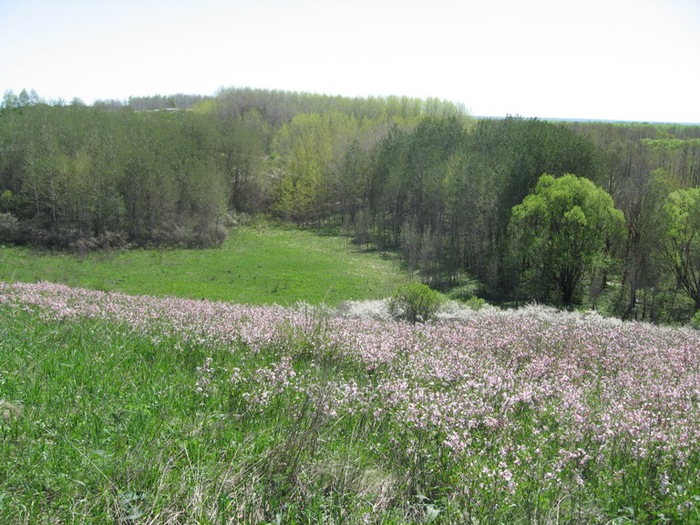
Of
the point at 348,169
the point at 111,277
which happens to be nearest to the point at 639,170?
the point at 348,169

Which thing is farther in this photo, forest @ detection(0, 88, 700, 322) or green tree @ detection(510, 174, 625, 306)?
forest @ detection(0, 88, 700, 322)

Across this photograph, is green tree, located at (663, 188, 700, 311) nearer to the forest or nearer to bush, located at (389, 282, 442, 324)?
the forest

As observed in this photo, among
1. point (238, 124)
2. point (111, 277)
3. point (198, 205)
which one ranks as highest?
point (238, 124)

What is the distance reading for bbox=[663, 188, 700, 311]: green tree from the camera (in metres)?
34.2

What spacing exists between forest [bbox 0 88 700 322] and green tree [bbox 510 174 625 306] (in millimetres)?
109

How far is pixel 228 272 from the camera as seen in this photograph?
41844 millimetres

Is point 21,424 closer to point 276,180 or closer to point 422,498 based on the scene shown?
point 422,498

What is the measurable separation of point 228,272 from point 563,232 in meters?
27.7

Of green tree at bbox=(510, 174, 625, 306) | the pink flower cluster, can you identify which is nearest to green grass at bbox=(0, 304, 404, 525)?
the pink flower cluster

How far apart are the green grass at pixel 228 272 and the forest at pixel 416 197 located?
3.65 meters

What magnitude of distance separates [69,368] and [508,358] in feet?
22.2

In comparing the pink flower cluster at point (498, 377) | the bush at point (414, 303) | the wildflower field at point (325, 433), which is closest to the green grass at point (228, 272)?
the bush at point (414, 303)

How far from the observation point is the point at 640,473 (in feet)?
14.5

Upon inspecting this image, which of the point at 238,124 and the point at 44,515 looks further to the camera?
the point at 238,124
